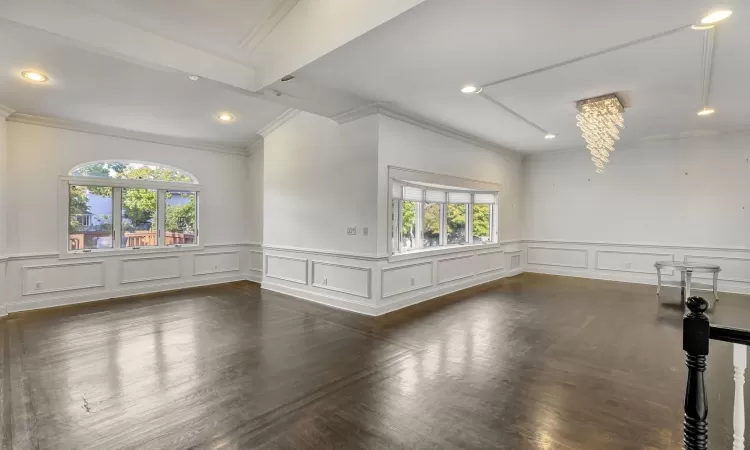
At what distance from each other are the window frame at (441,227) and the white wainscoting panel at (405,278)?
181 mm

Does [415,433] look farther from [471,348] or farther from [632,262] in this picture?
[632,262]

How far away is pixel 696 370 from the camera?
144cm

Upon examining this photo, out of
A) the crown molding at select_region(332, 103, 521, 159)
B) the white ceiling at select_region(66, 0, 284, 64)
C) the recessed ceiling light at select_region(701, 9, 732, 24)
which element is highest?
the white ceiling at select_region(66, 0, 284, 64)

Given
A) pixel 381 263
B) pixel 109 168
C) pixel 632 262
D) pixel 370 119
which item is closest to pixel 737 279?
pixel 632 262

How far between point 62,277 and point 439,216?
20.2ft

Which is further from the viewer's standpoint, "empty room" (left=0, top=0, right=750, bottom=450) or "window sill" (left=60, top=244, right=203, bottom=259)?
"window sill" (left=60, top=244, right=203, bottom=259)

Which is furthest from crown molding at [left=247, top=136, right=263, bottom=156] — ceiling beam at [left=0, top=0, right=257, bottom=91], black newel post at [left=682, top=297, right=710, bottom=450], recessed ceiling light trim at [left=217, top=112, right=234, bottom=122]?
black newel post at [left=682, top=297, right=710, bottom=450]

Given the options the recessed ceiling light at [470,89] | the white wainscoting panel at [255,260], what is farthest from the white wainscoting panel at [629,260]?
the white wainscoting panel at [255,260]

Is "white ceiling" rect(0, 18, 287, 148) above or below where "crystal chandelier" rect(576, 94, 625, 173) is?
above

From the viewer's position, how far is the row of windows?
18.5ft

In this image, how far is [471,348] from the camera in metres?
3.64

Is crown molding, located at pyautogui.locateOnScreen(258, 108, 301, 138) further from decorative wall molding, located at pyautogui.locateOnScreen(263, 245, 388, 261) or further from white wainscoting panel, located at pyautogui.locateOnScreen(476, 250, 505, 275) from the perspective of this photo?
white wainscoting panel, located at pyautogui.locateOnScreen(476, 250, 505, 275)

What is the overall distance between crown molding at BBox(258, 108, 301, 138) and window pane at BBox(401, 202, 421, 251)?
244 cm

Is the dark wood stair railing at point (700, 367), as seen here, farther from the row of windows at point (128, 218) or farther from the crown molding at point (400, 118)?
the row of windows at point (128, 218)
